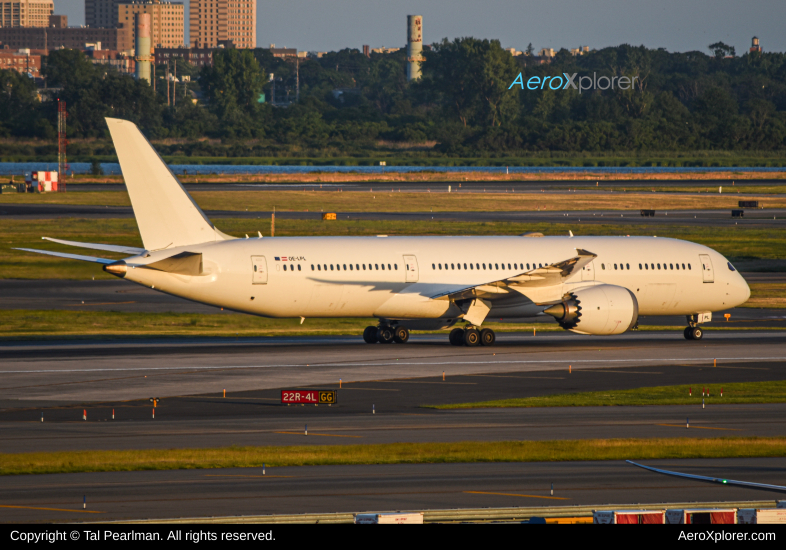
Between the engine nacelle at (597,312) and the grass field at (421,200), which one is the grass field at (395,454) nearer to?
the engine nacelle at (597,312)

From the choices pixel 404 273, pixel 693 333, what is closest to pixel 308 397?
pixel 404 273

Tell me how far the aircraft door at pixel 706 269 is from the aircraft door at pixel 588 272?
557 cm

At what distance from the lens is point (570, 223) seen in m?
95.1

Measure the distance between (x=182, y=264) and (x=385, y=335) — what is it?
914 centimetres

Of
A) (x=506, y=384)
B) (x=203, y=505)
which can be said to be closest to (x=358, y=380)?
(x=506, y=384)

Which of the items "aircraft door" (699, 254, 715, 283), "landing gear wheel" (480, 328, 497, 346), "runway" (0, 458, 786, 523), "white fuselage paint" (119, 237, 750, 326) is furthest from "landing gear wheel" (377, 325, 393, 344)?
"runway" (0, 458, 786, 523)

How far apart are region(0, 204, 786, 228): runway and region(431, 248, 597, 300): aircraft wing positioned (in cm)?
5187

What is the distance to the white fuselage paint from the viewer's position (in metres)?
40.9

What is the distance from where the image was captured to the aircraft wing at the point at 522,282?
42.8 m

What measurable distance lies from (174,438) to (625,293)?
23.3 metres

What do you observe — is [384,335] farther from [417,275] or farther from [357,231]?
[357,231]

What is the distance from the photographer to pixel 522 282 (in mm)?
43500
